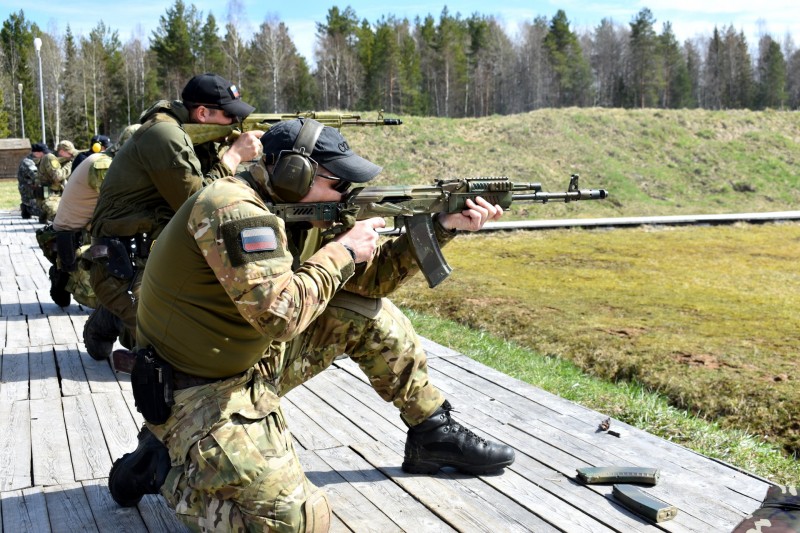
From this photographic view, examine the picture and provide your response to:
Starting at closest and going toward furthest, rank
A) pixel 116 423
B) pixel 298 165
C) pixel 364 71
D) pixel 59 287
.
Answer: pixel 298 165 < pixel 116 423 < pixel 59 287 < pixel 364 71

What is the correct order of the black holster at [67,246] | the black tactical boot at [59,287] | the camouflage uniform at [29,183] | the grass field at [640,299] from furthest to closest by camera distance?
the camouflage uniform at [29,183] → the black tactical boot at [59,287] → the black holster at [67,246] → the grass field at [640,299]

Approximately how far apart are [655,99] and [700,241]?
53.4m

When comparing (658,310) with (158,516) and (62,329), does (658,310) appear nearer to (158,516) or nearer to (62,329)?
(62,329)

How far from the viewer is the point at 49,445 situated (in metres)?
4.12

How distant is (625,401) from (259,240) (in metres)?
3.16

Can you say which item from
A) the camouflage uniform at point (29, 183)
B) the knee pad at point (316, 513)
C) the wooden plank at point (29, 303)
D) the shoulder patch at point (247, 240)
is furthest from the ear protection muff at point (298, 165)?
the camouflage uniform at point (29, 183)

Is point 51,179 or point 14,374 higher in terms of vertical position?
point 51,179

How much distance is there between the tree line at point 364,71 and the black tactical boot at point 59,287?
168ft

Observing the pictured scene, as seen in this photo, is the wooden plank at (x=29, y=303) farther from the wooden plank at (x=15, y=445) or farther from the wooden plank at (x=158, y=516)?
the wooden plank at (x=158, y=516)

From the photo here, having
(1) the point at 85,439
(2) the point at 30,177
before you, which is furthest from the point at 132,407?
(2) the point at 30,177

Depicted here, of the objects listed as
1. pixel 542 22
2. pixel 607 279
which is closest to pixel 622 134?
pixel 607 279

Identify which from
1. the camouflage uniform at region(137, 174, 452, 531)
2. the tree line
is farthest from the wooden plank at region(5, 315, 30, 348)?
the tree line

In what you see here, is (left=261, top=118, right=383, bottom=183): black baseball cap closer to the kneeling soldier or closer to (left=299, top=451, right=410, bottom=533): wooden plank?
the kneeling soldier

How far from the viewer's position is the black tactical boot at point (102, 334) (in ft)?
18.6
